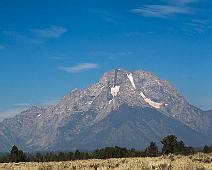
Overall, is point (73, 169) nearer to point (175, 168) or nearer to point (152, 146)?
point (175, 168)

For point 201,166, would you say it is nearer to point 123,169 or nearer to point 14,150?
point 123,169

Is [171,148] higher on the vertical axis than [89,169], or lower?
higher

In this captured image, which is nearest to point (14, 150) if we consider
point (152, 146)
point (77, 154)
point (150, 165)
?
point (77, 154)

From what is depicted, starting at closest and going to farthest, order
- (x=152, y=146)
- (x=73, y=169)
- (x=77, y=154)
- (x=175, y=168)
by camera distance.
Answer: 1. (x=175, y=168)
2. (x=73, y=169)
3. (x=77, y=154)
4. (x=152, y=146)

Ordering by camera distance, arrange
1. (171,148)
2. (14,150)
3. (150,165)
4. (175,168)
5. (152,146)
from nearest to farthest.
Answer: (175,168), (150,165), (14,150), (171,148), (152,146)

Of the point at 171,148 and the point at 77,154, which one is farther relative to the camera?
the point at 77,154

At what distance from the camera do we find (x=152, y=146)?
190500 millimetres

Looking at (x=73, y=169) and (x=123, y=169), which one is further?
(x=73, y=169)

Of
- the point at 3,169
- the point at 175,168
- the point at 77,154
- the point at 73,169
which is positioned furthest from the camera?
the point at 77,154

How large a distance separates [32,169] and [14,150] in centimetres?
9009

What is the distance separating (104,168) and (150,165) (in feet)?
8.58

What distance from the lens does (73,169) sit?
1117 inches

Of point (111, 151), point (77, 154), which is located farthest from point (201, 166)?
point (77, 154)

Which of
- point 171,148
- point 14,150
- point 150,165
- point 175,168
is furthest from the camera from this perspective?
point 171,148
